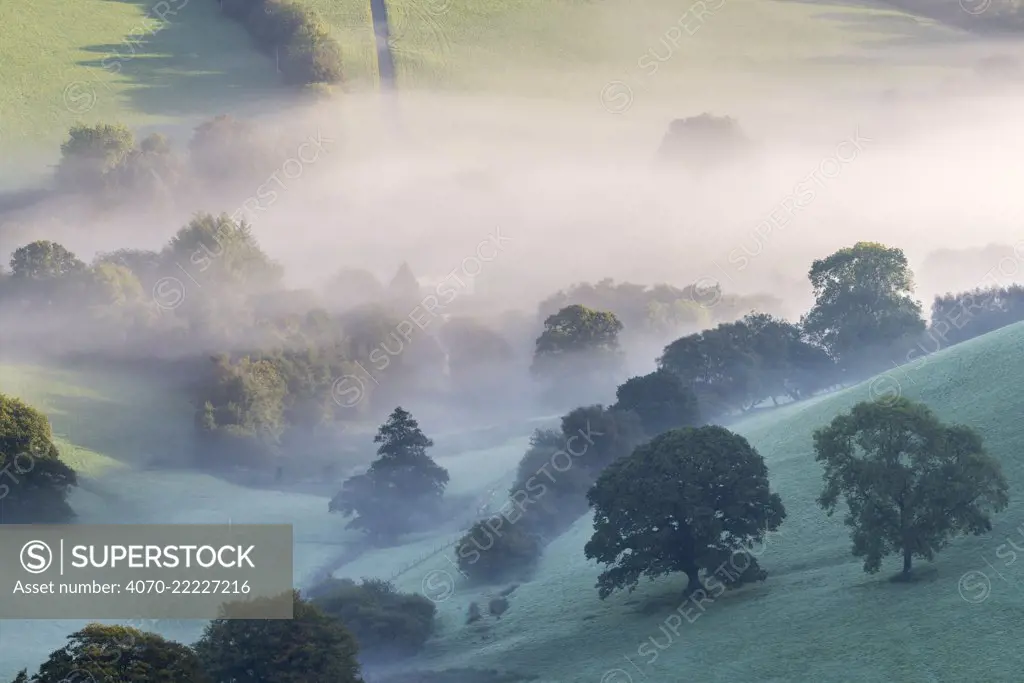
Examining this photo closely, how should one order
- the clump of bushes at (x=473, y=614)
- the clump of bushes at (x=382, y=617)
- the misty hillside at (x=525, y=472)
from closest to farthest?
1. the misty hillside at (x=525, y=472)
2. the clump of bushes at (x=382, y=617)
3. the clump of bushes at (x=473, y=614)

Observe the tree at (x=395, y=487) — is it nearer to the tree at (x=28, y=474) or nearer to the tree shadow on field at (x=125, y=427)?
the tree at (x=28, y=474)

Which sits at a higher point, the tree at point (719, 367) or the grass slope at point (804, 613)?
the tree at point (719, 367)

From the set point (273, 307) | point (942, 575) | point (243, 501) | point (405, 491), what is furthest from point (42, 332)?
point (942, 575)

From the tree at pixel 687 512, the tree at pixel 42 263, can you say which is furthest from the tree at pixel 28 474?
the tree at pixel 42 263

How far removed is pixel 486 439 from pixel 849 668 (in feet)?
288

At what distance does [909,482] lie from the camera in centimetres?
7100

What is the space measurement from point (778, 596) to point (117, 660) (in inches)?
1414

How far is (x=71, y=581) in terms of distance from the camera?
3762 inches

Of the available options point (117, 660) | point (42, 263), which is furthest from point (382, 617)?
point (42, 263)

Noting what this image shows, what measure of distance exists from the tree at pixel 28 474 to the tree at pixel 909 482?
62.4 meters

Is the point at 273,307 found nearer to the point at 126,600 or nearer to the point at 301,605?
the point at 126,600

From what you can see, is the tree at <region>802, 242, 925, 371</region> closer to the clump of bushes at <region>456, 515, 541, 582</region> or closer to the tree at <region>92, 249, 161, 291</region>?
the clump of bushes at <region>456, 515, 541, 582</region>

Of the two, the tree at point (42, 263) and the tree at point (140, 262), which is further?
the tree at point (140, 262)

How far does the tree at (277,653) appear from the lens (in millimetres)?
61562
